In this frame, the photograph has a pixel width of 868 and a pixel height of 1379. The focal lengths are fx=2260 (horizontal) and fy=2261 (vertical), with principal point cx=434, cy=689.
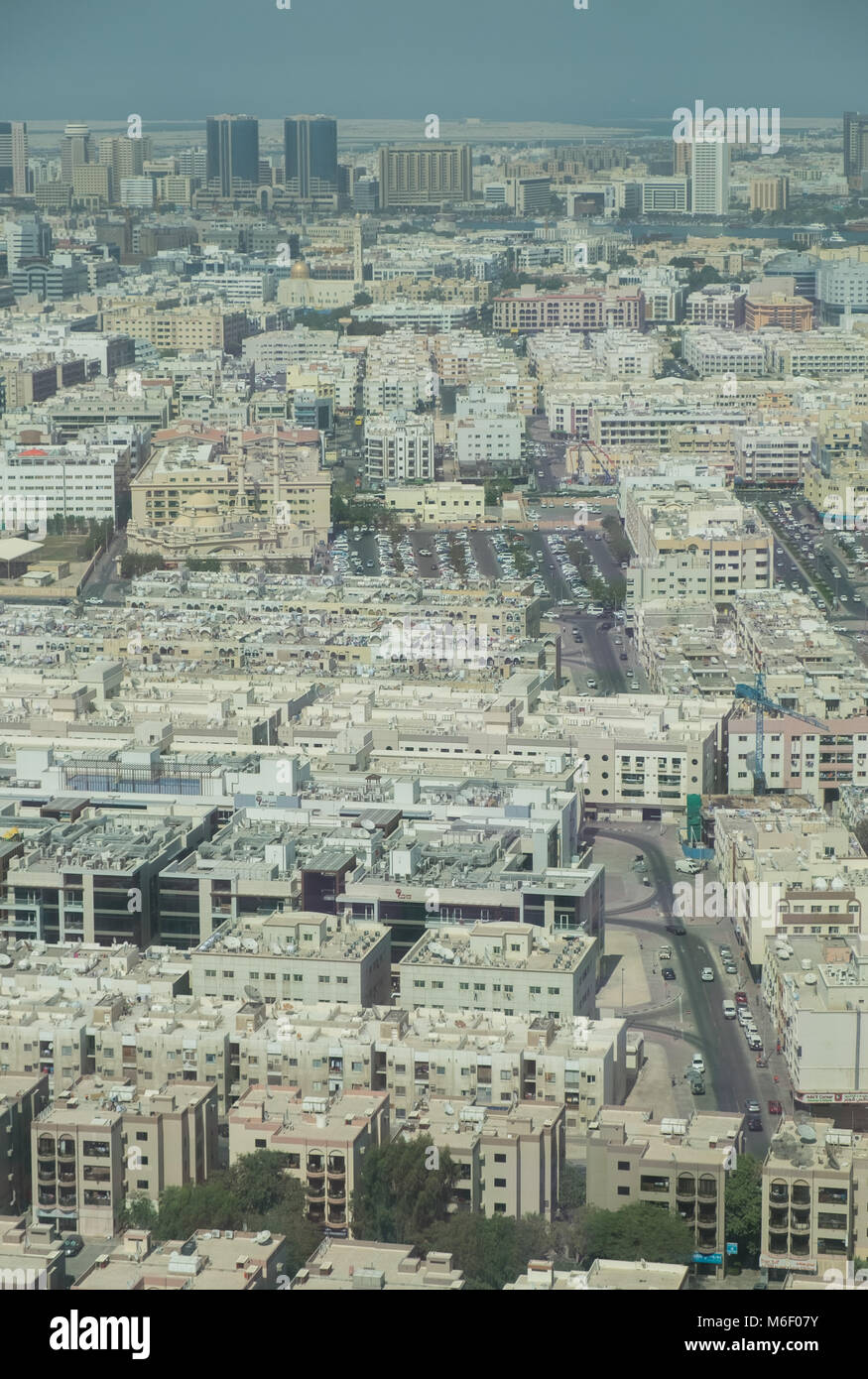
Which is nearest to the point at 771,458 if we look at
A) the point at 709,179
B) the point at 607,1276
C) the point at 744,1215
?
the point at 744,1215

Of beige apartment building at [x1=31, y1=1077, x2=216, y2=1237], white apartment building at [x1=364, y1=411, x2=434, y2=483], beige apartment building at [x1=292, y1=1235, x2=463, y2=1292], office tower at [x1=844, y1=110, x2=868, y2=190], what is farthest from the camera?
office tower at [x1=844, y1=110, x2=868, y2=190]

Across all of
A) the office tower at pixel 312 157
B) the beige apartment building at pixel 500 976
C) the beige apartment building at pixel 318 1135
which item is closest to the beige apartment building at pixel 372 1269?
the beige apartment building at pixel 318 1135

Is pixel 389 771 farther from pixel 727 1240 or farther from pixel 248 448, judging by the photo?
pixel 248 448

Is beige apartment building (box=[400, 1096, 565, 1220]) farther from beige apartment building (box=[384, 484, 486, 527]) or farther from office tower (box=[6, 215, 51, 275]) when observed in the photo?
office tower (box=[6, 215, 51, 275])

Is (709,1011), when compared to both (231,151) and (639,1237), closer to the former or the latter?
(639,1237)

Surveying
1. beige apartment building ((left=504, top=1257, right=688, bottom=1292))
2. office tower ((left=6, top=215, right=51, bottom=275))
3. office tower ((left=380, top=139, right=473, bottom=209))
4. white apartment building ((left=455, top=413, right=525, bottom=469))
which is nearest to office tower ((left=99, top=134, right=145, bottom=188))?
office tower ((left=380, top=139, right=473, bottom=209))
